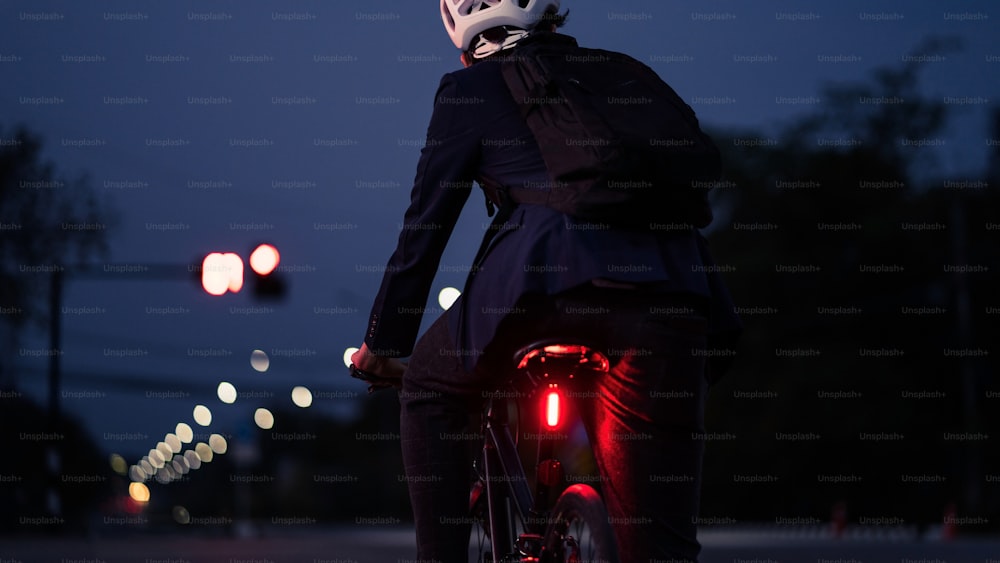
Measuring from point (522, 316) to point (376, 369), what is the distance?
74 centimetres

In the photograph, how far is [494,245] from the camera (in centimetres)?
380

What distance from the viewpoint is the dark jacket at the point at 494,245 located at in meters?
3.58

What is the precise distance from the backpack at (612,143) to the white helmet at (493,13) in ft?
0.78

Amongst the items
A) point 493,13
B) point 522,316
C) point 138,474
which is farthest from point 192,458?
point 522,316

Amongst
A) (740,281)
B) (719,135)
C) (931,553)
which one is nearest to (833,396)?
(740,281)

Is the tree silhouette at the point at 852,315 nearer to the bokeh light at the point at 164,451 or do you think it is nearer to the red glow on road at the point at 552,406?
the red glow on road at the point at 552,406

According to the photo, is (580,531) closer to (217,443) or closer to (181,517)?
(181,517)

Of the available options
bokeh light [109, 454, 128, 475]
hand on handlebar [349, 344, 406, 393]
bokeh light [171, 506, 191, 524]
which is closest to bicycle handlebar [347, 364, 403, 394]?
hand on handlebar [349, 344, 406, 393]

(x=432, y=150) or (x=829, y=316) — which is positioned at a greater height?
(x=829, y=316)

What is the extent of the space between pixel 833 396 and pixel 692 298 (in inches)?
1627

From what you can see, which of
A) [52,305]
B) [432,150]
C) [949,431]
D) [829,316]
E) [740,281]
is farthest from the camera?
[740,281]

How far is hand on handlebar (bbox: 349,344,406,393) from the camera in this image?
4.22 m

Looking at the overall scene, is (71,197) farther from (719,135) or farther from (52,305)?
(719,135)

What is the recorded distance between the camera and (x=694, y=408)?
3.66 metres
